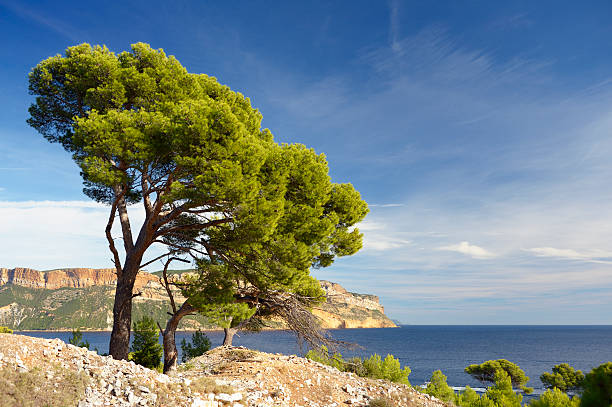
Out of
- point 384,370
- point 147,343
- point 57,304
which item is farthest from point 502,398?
point 57,304

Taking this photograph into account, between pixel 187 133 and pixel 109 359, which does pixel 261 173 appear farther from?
pixel 109 359

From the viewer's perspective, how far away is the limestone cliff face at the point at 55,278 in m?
165

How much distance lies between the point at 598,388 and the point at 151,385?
7.62 metres

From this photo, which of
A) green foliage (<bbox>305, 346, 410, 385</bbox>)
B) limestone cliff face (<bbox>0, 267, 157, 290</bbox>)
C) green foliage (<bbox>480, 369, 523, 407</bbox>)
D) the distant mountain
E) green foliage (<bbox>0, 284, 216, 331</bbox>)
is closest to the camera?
green foliage (<bbox>305, 346, 410, 385</bbox>)

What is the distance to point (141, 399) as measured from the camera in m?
6.88

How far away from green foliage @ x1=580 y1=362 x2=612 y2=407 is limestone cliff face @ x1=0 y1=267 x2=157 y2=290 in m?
176

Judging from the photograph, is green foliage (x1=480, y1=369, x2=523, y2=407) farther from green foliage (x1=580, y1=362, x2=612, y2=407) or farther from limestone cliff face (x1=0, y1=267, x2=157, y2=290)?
limestone cliff face (x1=0, y1=267, x2=157, y2=290)

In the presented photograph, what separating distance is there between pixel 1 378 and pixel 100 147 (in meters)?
5.89

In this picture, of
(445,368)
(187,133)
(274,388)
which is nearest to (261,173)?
(187,133)

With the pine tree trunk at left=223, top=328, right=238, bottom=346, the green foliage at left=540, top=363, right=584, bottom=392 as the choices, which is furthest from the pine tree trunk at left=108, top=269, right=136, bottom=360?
the green foliage at left=540, top=363, right=584, bottom=392

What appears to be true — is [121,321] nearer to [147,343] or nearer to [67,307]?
[147,343]

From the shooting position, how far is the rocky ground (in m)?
6.35

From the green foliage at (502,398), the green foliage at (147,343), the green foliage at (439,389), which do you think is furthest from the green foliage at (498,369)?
the green foliage at (147,343)

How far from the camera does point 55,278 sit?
17038 centimetres
